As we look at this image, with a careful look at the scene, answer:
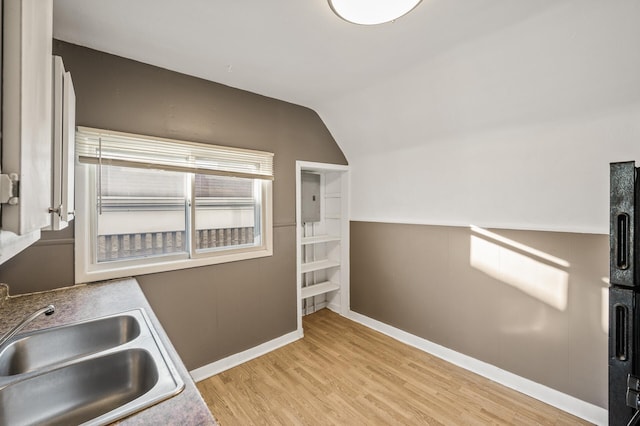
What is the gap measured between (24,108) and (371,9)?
4.44 feet

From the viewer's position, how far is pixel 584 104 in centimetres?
182

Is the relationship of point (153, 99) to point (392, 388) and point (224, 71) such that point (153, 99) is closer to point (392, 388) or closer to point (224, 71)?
point (224, 71)

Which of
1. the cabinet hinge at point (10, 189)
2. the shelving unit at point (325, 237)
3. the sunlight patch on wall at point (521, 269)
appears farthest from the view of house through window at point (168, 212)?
the sunlight patch on wall at point (521, 269)

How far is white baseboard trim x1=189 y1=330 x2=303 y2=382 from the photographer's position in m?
2.35

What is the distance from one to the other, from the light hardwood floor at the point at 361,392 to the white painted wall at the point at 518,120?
133 centimetres

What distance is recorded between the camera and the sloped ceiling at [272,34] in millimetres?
1525

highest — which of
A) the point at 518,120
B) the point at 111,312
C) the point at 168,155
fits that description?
the point at 518,120

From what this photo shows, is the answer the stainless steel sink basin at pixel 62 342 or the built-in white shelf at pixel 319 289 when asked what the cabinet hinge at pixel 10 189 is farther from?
the built-in white shelf at pixel 319 289

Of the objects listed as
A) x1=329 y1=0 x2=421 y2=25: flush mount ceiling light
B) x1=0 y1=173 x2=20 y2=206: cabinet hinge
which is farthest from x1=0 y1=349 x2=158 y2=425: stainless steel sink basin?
x1=329 y1=0 x2=421 y2=25: flush mount ceiling light

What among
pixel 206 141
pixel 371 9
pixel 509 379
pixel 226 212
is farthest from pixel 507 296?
pixel 206 141

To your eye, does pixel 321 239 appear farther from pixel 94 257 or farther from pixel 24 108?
pixel 24 108

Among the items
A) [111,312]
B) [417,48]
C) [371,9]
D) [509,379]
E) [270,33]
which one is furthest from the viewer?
[509,379]

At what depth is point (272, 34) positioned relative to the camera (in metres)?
1.77

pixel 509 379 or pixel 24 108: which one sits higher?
pixel 24 108
